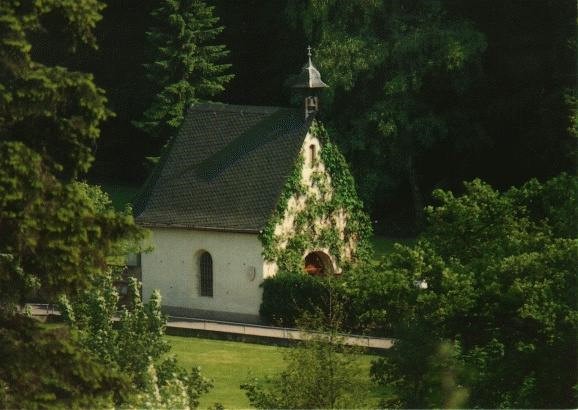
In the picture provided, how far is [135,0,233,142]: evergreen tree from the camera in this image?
65.1 m

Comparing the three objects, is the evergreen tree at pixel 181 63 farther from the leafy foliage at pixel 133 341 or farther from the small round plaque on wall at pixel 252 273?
the leafy foliage at pixel 133 341

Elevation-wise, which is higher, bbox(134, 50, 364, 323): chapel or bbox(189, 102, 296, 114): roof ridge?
bbox(189, 102, 296, 114): roof ridge

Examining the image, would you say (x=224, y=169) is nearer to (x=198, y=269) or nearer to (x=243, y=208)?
(x=243, y=208)

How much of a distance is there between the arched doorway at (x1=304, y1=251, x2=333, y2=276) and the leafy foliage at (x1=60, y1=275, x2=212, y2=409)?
2290 centimetres

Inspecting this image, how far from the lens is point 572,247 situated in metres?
28.9

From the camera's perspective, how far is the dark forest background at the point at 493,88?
6184 cm

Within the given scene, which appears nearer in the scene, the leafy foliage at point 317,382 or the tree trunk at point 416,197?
the leafy foliage at point 317,382

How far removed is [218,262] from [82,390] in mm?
27499

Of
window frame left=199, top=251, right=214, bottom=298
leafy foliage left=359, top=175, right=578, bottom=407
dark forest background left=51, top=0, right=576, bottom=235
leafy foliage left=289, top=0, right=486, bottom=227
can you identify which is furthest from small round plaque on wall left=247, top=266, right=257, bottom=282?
leafy foliage left=359, top=175, right=578, bottom=407

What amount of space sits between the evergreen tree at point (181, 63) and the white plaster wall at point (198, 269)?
53.9ft

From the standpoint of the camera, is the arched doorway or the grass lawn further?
the arched doorway

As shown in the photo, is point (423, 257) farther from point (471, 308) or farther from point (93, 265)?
point (93, 265)

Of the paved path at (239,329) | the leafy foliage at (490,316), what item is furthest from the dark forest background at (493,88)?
the leafy foliage at (490,316)

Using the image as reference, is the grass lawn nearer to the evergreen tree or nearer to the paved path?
the paved path
